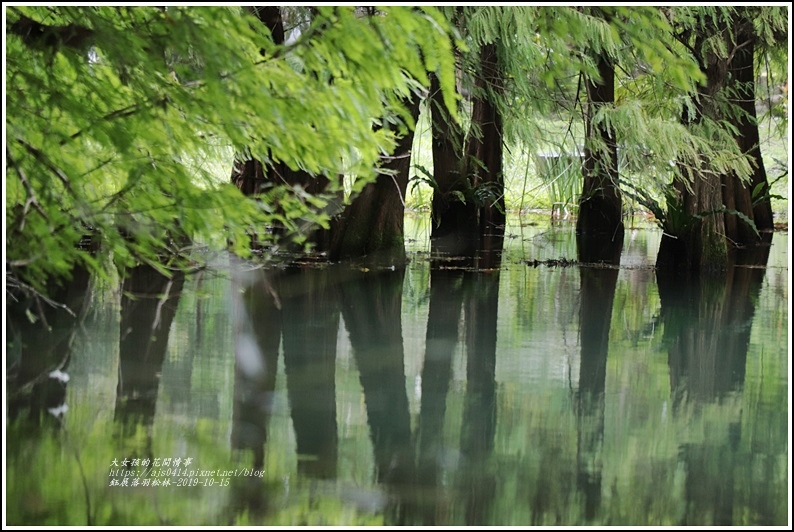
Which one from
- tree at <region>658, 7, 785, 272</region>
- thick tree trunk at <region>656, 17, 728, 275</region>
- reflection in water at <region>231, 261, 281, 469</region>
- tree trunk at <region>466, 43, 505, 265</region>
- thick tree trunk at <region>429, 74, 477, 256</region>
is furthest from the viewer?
tree trunk at <region>466, 43, 505, 265</region>

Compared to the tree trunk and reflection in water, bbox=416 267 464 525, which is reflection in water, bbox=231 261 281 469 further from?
the tree trunk

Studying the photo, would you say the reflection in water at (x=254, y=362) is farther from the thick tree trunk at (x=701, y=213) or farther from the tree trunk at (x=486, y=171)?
the tree trunk at (x=486, y=171)

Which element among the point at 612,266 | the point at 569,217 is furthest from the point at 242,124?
the point at 569,217

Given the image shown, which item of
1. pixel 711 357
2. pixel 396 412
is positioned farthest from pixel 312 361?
pixel 711 357

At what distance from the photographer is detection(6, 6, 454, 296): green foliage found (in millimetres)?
2791

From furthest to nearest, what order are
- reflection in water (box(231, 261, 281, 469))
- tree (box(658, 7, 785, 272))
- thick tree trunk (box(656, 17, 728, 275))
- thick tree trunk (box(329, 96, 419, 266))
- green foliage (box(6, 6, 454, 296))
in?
1. thick tree trunk (box(329, 96, 419, 266))
2. thick tree trunk (box(656, 17, 728, 275))
3. tree (box(658, 7, 785, 272))
4. reflection in water (box(231, 261, 281, 469))
5. green foliage (box(6, 6, 454, 296))

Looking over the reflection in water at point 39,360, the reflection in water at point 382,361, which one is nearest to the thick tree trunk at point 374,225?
the reflection in water at point 382,361

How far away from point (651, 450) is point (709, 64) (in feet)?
→ 20.9

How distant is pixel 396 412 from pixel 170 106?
6.03 ft

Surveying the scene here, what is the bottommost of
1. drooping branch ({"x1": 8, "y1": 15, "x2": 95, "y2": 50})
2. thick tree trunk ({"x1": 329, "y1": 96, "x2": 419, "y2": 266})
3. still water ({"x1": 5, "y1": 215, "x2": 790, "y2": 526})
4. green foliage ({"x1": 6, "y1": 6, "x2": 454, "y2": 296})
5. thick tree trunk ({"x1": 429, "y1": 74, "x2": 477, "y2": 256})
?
still water ({"x1": 5, "y1": 215, "x2": 790, "y2": 526})

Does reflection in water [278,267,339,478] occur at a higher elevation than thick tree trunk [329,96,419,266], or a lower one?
lower

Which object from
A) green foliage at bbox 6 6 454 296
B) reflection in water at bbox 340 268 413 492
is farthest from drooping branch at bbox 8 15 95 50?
reflection in water at bbox 340 268 413 492

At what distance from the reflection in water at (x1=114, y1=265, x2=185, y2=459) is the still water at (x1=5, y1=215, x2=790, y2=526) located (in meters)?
0.02

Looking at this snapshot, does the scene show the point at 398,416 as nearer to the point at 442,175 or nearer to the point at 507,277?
the point at 507,277
